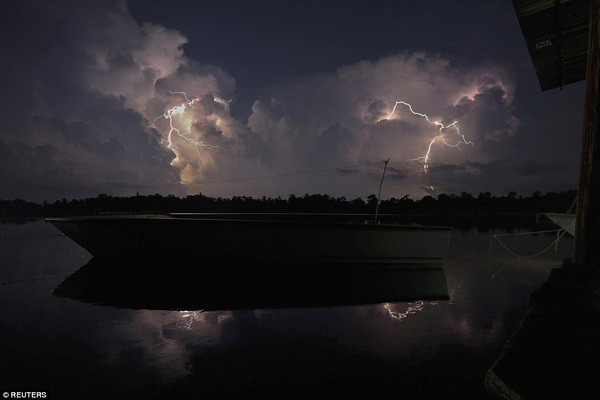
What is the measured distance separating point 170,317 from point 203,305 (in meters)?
0.83

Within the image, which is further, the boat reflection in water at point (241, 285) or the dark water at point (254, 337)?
the boat reflection in water at point (241, 285)

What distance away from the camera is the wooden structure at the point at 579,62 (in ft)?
12.1

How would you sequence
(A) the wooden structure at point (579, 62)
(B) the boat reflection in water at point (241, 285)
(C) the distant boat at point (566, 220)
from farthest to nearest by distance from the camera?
(C) the distant boat at point (566, 220) → (B) the boat reflection in water at point (241, 285) → (A) the wooden structure at point (579, 62)

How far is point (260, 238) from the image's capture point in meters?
9.26

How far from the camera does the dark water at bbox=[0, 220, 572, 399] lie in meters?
3.15

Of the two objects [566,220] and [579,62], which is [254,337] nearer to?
[579,62]

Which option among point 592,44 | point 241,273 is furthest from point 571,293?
point 241,273

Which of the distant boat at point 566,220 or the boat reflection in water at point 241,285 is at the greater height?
the distant boat at point 566,220

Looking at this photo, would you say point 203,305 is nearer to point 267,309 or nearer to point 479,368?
point 267,309

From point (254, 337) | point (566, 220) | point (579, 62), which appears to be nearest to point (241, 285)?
point (254, 337)

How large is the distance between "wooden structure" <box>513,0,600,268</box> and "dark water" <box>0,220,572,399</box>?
1.93 m

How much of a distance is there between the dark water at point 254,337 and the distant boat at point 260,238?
119 centimetres

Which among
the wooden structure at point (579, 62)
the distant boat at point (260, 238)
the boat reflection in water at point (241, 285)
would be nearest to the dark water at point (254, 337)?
the boat reflection in water at point (241, 285)

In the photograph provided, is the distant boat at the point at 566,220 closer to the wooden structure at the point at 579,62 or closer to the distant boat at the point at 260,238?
the distant boat at the point at 260,238
